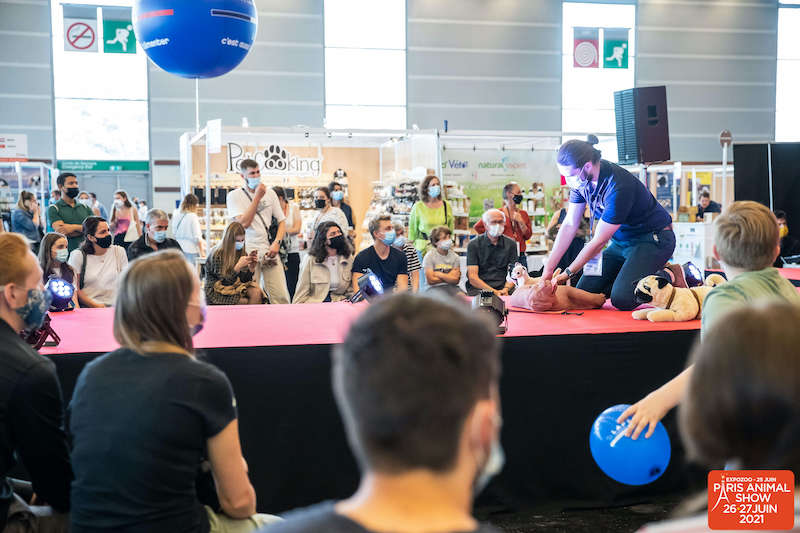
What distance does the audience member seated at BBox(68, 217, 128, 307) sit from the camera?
5.04 metres

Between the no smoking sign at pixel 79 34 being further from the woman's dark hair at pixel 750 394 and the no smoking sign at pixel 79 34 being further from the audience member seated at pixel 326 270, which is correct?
the woman's dark hair at pixel 750 394

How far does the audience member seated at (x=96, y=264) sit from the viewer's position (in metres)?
5.04

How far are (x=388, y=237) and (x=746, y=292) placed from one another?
3.85 meters

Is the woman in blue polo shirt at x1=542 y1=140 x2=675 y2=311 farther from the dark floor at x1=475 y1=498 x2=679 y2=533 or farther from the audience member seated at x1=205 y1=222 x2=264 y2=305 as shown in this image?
the audience member seated at x1=205 y1=222 x2=264 y2=305

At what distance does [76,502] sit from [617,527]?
2.21m

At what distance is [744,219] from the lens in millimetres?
2047

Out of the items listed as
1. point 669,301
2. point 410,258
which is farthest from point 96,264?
point 669,301

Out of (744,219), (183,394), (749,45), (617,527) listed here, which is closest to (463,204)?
(617,527)

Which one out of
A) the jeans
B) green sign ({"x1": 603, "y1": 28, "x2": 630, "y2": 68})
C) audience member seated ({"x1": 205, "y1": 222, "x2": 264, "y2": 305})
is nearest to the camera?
the jeans

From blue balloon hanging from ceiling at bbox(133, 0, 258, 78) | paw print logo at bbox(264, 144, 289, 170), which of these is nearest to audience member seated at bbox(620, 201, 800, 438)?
blue balloon hanging from ceiling at bbox(133, 0, 258, 78)

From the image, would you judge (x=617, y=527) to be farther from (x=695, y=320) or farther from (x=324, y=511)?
(x=324, y=511)

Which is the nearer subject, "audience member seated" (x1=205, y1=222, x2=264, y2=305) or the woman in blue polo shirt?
the woman in blue polo shirt

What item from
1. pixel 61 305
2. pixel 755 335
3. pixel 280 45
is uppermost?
pixel 280 45

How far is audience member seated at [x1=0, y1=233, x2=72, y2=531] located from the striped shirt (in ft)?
5.15
